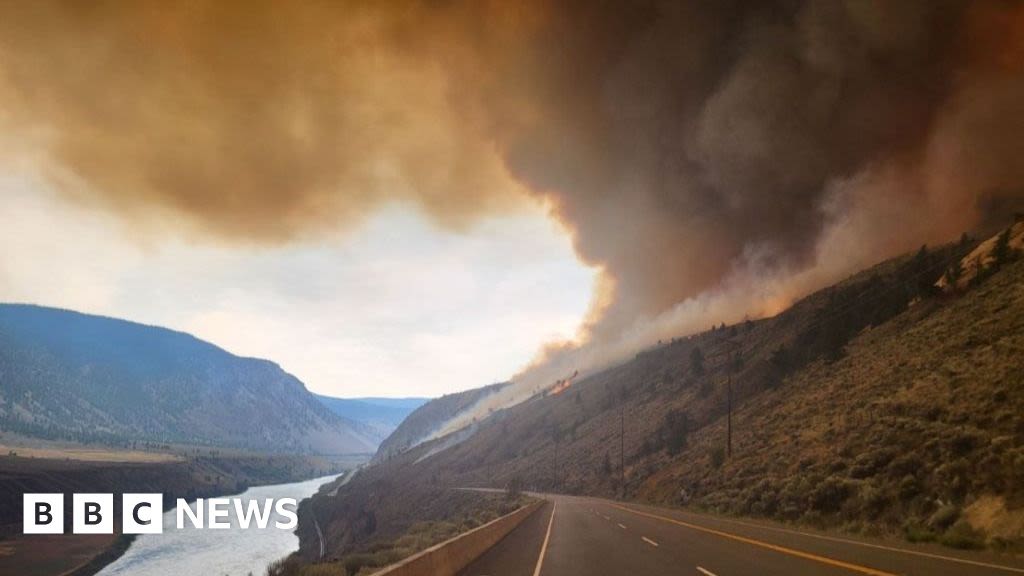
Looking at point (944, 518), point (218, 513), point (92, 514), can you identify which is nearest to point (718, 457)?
point (944, 518)

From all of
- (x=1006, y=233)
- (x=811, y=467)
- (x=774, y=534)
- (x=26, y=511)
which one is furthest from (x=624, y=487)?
(x=26, y=511)

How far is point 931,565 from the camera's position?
41.8 feet

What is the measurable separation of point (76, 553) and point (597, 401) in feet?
279

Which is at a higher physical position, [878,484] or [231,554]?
[878,484]

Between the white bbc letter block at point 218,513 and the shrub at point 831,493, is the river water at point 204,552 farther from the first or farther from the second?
the shrub at point 831,493

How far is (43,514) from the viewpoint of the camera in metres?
91.7

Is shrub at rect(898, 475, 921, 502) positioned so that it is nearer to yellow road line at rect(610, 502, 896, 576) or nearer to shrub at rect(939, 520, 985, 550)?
shrub at rect(939, 520, 985, 550)

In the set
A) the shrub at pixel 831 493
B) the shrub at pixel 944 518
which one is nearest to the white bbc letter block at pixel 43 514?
the shrub at pixel 831 493

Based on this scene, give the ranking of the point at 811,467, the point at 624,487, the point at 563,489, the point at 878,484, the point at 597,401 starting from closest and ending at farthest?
the point at 878,484 → the point at 811,467 → the point at 624,487 → the point at 563,489 → the point at 597,401

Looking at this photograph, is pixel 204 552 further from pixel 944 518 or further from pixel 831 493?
pixel 944 518

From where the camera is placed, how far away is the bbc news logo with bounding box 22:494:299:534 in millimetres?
88125

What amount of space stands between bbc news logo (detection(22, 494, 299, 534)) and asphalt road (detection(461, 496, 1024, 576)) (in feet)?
229

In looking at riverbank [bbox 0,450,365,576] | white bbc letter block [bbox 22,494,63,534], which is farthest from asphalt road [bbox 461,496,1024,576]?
white bbc letter block [bbox 22,494,63,534]

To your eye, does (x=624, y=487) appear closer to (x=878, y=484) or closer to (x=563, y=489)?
(x=563, y=489)
